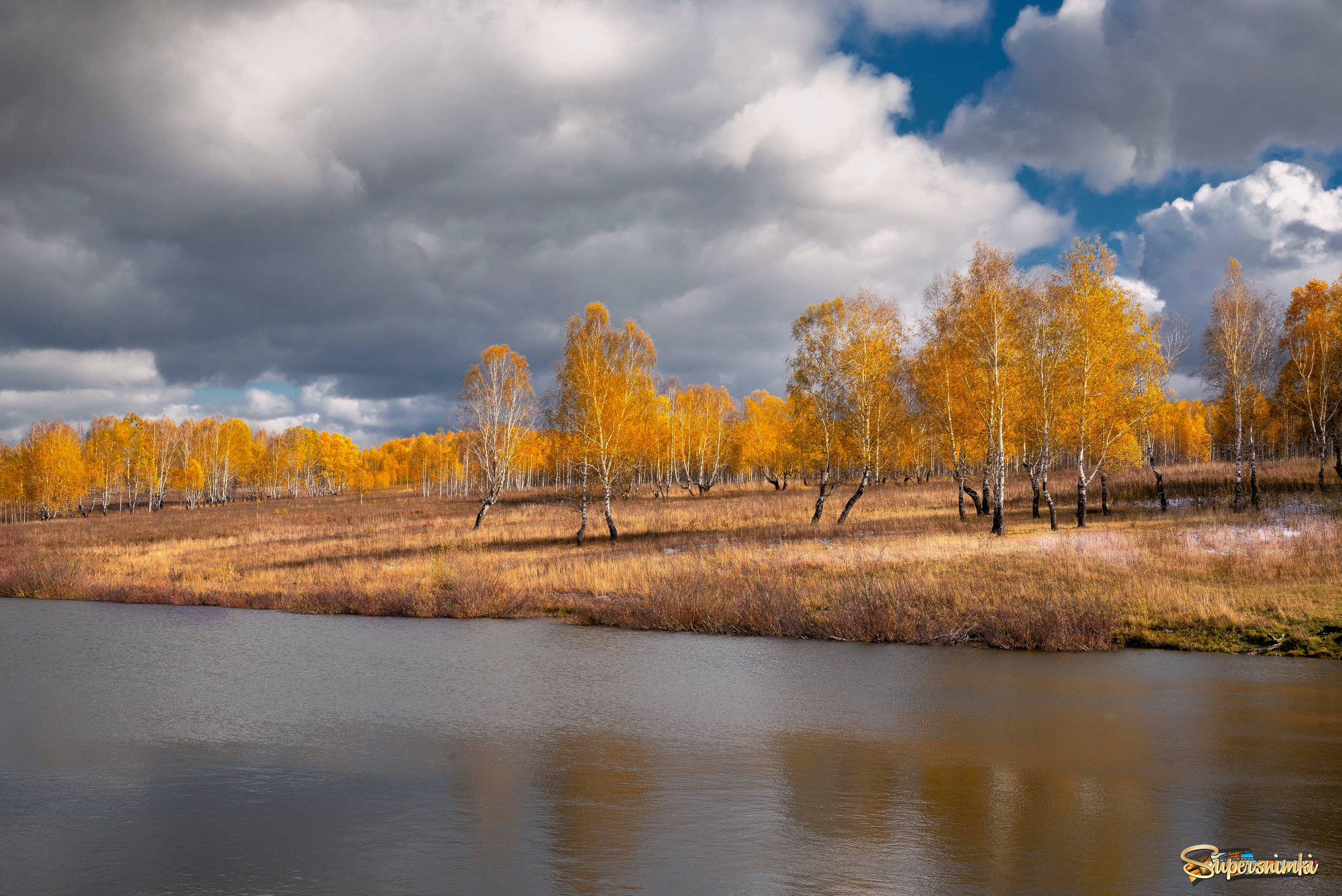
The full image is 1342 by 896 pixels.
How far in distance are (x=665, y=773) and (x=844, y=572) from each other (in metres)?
16.0

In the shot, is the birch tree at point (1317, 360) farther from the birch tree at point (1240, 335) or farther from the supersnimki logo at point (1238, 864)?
the supersnimki logo at point (1238, 864)

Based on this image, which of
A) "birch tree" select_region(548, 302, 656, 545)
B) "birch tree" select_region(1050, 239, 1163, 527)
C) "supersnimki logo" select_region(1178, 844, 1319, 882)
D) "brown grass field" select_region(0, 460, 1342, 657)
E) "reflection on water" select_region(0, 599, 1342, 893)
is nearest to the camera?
"supersnimki logo" select_region(1178, 844, 1319, 882)

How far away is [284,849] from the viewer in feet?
26.6

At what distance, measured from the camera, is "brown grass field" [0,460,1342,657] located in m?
19.3

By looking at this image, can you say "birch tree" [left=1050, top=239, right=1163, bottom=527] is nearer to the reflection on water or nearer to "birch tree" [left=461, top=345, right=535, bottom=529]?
the reflection on water

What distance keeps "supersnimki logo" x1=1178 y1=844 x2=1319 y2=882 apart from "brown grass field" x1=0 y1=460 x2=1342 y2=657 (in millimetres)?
11672

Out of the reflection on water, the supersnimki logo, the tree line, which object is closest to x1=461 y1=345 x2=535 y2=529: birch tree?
the tree line

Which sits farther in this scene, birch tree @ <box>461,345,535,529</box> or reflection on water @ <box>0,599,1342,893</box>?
birch tree @ <box>461,345,535,529</box>

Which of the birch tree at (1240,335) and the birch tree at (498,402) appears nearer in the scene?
the birch tree at (1240,335)

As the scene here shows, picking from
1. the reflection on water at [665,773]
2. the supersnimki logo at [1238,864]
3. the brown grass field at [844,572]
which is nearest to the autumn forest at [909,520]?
the brown grass field at [844,572]

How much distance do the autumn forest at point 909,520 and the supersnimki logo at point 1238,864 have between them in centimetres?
1166

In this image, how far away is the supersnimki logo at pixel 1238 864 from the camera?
732 cm

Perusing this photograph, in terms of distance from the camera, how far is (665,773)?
33.5ft

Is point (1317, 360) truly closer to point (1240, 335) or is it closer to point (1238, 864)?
point (1240, 335)
